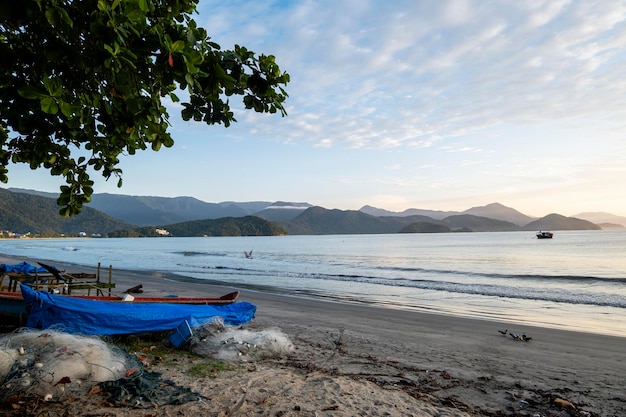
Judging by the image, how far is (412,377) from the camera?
7625mm

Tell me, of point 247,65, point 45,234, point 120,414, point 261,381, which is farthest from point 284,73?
point 45,234

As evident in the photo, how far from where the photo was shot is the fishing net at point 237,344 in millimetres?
8273

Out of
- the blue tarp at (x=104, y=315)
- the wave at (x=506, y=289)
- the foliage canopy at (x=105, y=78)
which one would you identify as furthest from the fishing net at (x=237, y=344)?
the wave at (x=506, y=289)

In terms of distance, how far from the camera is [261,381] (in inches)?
265

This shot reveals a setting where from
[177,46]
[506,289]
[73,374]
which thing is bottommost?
[506,289]

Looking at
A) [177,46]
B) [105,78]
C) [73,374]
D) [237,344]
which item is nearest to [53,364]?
[73,374]

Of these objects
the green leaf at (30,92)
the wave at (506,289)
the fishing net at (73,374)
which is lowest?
the wave at (506,289)

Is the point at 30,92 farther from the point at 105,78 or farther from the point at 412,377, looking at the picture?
the point at 412,377

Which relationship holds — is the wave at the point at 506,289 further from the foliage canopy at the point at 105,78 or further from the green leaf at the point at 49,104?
the green leaf at the point at 49,104

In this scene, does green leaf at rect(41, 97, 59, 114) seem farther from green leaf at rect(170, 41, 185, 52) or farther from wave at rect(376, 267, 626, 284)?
wave at rect(376, 267, 626, 284)

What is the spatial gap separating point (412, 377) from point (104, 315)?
21.5 ft

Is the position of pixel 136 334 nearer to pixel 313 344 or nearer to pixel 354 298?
pixel 313 344

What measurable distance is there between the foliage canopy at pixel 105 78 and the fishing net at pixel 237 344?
459cm

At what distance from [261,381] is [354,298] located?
15.2 meters
